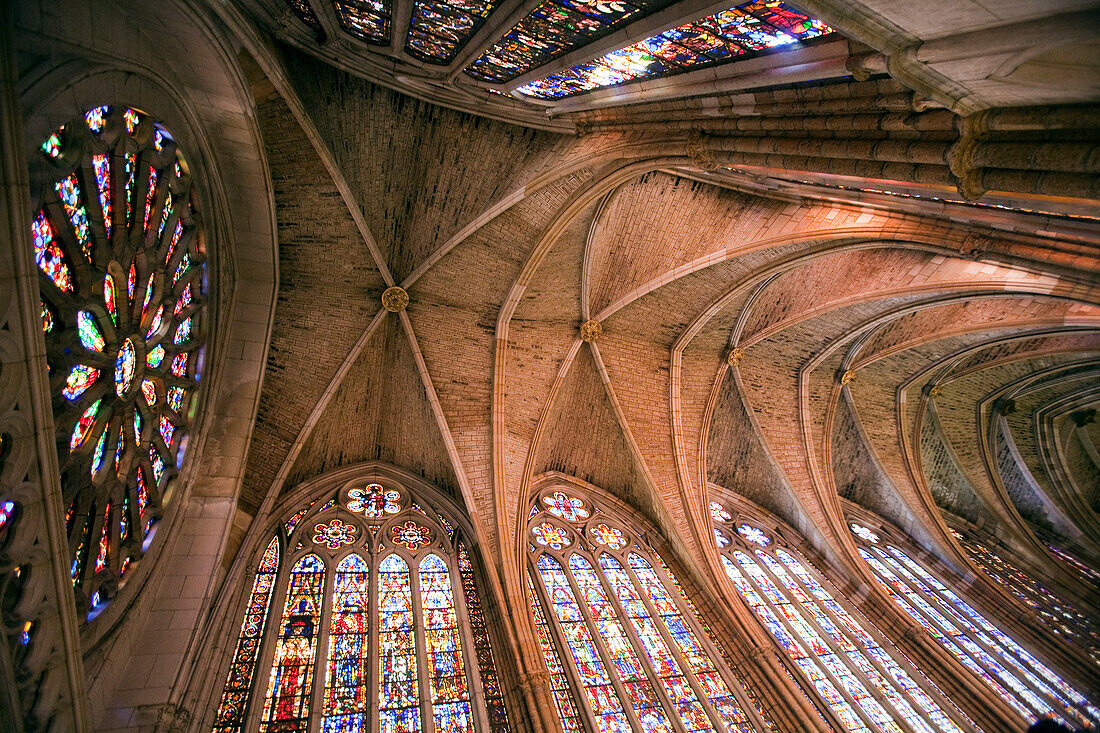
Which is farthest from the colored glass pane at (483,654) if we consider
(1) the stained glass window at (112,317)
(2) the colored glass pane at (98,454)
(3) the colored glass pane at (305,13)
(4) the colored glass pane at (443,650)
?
(3) the colored glass pane at (305,13)

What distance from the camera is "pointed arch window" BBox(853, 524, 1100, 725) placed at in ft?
32.5

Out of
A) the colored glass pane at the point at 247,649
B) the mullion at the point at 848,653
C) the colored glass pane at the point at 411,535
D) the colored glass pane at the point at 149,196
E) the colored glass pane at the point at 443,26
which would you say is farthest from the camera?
the colored glass pane at the point at 411,535

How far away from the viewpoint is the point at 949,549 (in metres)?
12.8

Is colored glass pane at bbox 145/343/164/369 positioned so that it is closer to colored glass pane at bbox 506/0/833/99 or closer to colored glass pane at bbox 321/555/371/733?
colored glass pane at bbox 321/555/371/733

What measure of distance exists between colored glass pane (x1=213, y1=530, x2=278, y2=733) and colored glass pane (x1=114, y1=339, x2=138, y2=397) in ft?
10.8

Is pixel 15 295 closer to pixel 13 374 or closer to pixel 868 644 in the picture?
pixel 13 374

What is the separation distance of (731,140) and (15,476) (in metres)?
6.69

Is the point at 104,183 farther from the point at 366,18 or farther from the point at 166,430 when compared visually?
the point at 166,430

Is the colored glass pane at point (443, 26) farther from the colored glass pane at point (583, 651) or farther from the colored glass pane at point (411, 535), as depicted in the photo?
the colored glass pane at point (583, 651)

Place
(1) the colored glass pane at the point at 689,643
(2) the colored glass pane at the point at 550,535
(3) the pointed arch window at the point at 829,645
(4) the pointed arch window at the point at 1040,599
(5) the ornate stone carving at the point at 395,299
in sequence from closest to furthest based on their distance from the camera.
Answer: (1) the colored glass pane at the point at 689,643
(3) the pointed arch window at the point at 829,645
(5) the ornate stone carving at the point at 395,299
(2) the colored glass pane at the point at 550,535
(4) the pointed arch window at the point at 1040,599

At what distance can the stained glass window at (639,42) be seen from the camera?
4.91 m

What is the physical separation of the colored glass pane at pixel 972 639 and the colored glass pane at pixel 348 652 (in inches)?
336

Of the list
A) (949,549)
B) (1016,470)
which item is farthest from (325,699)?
(1016,470)

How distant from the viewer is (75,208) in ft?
18.4
